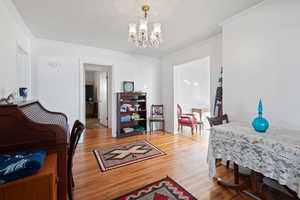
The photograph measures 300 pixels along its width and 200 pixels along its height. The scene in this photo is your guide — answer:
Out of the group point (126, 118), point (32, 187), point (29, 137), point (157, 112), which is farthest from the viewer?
point (157, 112)

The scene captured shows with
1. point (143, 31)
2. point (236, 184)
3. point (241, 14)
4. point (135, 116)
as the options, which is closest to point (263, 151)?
point (236, 184)

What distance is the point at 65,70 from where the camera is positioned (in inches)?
127

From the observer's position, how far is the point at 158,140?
3.56m

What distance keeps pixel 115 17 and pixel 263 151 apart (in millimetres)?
2727

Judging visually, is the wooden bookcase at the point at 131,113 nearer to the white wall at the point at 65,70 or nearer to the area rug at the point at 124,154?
the white wall at the point at 65,70

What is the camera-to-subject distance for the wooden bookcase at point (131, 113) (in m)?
3.84

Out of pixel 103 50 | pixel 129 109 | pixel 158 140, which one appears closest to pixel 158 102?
pixel 129 109

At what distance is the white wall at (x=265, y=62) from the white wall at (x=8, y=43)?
3.32m

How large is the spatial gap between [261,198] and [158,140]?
231cm

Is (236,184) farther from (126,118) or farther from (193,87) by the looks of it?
(193,87)

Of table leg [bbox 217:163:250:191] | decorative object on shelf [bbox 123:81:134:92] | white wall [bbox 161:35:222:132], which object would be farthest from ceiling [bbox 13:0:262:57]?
table leg [bbox 217:163:250:191]

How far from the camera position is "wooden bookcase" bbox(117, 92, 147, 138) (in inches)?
151

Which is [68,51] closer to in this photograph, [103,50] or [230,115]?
[103,50]

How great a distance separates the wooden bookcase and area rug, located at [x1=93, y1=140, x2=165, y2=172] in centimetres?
76
